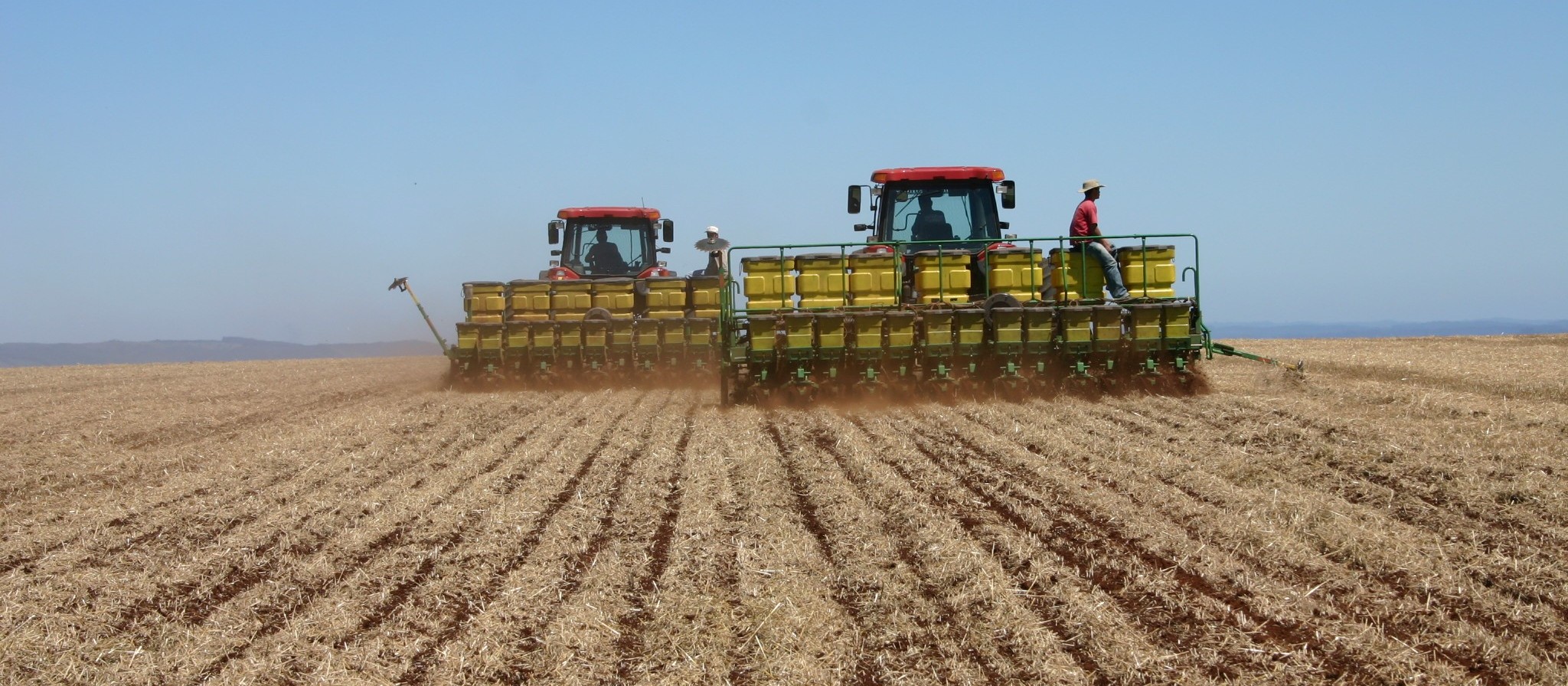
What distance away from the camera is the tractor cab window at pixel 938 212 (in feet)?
51.1

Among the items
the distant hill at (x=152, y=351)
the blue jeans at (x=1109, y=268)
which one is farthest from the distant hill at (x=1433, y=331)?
the distant hill at (x=152, y=351)

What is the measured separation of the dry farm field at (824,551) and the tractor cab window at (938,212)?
152 inches

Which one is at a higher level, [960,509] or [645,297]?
[645,297]

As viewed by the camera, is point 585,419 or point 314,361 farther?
point 314,361

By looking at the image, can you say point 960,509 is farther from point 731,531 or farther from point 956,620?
point 956,620

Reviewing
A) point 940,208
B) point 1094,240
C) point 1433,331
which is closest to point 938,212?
point 940,208

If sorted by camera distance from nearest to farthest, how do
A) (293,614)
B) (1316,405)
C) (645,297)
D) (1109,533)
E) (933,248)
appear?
(293,614) → (1109,533) → (1316,405) → (933,248) → (645,297)

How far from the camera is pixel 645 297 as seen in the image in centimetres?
1841

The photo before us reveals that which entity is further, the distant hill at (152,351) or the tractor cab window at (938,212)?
the distant hill at (152,351)

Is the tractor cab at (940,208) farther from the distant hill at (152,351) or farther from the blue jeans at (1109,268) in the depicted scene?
the distant hill at (152,351)

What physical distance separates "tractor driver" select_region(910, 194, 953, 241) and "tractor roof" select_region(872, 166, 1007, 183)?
0.99 ft

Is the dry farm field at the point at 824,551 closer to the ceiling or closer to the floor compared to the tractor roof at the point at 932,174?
closer to the floor

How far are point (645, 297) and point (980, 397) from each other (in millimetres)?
6364

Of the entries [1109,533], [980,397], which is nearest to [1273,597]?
[1109,533]
